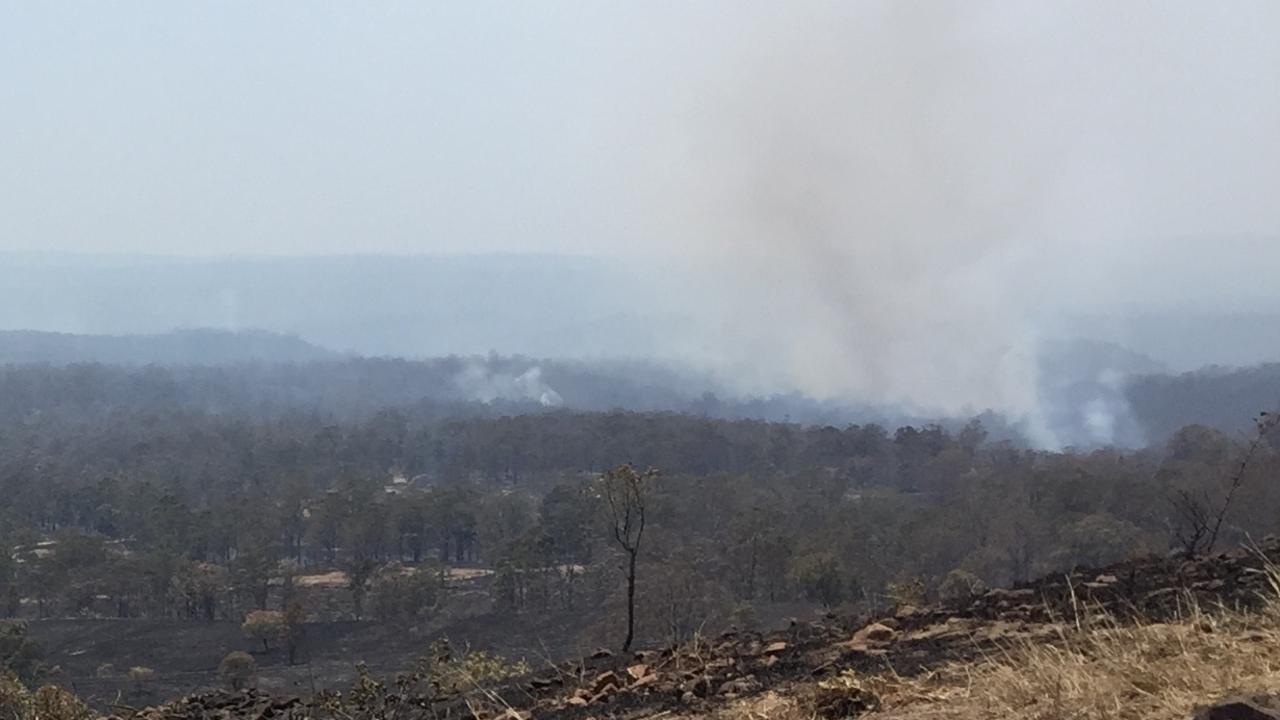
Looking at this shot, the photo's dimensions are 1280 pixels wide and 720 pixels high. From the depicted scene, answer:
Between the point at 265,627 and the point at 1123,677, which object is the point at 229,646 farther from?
the point at 1123,677

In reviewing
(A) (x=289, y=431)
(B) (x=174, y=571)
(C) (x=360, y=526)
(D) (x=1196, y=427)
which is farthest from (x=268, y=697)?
(A) (x=289, y=431)

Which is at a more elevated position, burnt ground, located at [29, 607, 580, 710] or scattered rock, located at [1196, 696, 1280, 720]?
scattered rock, located at [1196, 696, 1280, 720]

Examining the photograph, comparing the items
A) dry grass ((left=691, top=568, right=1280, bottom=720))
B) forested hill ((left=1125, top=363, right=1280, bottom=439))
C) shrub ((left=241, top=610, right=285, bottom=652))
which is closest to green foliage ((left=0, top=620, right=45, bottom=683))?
shrub ((left=241, top=610, right=285, bottom=652))

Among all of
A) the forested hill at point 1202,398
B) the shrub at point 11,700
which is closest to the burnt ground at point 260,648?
the shrub at point 11,700

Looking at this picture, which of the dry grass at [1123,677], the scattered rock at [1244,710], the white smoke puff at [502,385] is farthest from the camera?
the white smoke puff at [502,385]

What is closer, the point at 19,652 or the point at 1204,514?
the point at 1204,514

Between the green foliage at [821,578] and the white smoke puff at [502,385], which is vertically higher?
the white smoke puff at [502,385]

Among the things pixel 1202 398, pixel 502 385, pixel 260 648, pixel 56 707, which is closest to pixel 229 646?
pixel 260 648

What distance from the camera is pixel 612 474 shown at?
39.5ft

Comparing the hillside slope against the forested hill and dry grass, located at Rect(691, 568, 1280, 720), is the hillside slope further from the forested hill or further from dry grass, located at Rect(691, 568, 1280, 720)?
the forested hill

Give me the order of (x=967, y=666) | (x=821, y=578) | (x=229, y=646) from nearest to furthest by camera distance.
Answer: (x=967, y=666)
(x=821, y=578)
(x=229, y=646)

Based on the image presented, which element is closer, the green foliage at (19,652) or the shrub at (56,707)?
the shrub at (56,707)

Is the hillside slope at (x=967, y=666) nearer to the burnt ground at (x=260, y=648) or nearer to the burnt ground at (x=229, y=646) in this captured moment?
the burnt ground at (x=260, y=648)

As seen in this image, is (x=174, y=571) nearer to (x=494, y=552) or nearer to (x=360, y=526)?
(x=360, y=526)
